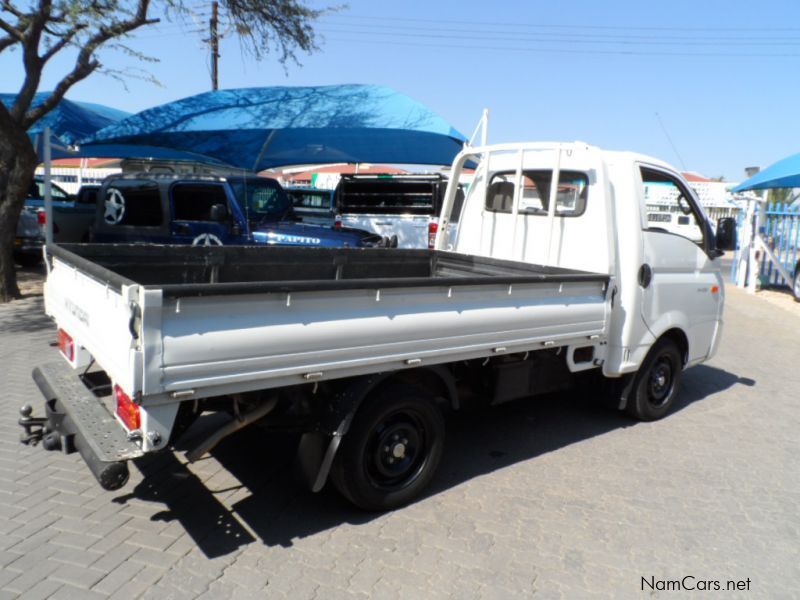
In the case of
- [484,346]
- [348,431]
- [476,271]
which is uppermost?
[476,271]

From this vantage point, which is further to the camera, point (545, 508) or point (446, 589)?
point (545, 508)

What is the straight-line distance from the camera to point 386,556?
11.1ft

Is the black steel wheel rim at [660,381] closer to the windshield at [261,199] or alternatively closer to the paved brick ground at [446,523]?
the paved brick ground at [446,523]

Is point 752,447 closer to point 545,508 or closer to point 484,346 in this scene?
point 545,508

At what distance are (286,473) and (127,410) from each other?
1567 mm

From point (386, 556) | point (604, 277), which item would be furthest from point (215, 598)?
point (604, 277)

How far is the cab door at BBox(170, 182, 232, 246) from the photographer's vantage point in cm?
854

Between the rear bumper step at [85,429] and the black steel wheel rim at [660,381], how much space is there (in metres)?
4.51

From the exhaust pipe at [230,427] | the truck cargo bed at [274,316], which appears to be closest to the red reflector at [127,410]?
the truck cargo bed at [274,316]

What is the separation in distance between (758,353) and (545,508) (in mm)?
6874

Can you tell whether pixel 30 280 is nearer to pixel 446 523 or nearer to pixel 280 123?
pixel 280 123

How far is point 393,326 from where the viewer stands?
136 inches

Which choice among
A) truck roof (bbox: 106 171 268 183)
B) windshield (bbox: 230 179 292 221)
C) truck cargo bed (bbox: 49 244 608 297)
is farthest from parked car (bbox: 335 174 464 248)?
truck cargo bed (bbox: 49 244 608 297)

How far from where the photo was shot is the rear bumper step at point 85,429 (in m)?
2.82
